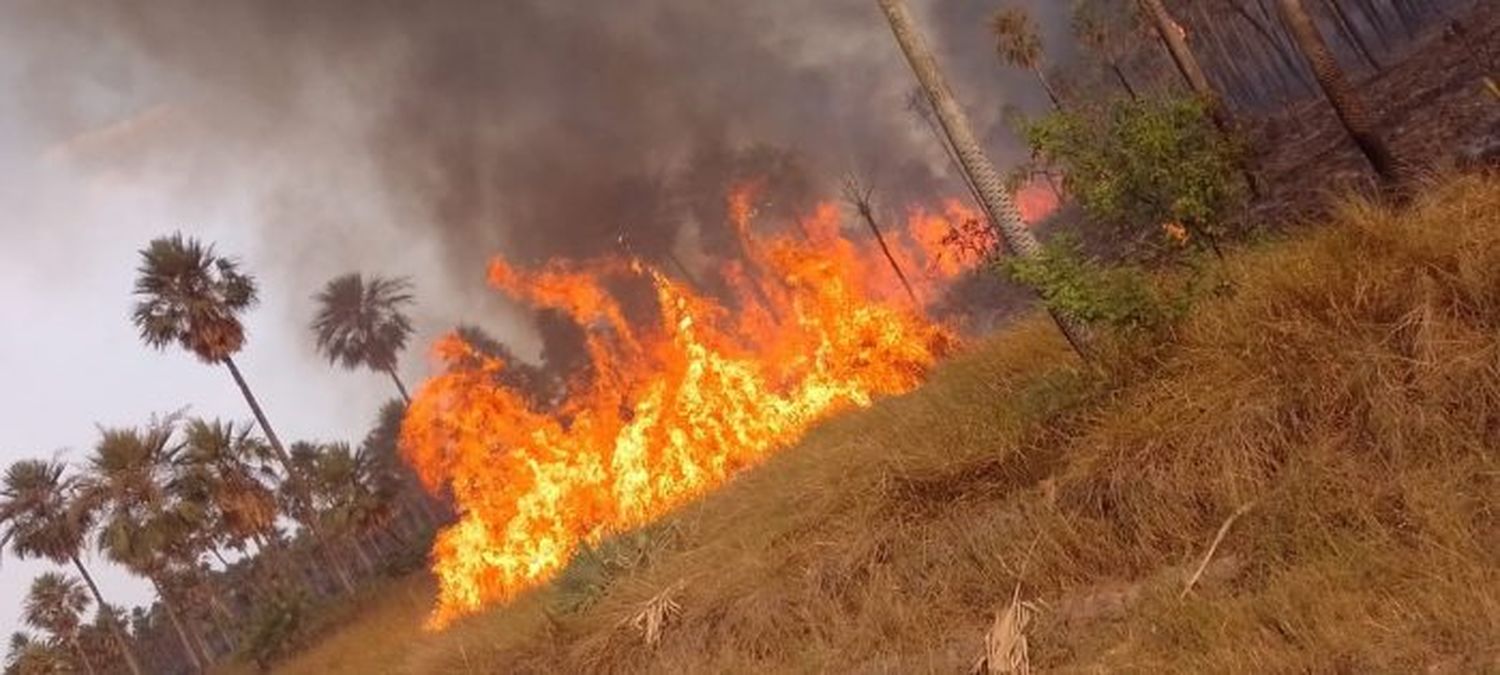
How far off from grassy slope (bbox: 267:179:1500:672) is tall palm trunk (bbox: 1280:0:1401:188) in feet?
24.4

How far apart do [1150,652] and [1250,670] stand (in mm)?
763

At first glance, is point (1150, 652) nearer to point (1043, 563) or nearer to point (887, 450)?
point (1043, 563)

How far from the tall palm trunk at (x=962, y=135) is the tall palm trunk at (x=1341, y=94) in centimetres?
817

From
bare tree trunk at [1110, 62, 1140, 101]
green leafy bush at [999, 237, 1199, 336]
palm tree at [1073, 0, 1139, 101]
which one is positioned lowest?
green leafy bush at [999, 237, 1199, 336]

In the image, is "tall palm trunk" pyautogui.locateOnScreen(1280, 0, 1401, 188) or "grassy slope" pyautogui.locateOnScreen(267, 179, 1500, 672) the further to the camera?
"tall palm trunk" pyautogui.locateOnScreen(1280, 0, 1401, 188)

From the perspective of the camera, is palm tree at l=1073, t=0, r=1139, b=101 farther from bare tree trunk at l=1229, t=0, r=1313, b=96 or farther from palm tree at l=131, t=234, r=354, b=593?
palm tree at l=131, t=234, r=354, b=593

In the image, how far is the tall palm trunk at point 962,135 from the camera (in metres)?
10.8

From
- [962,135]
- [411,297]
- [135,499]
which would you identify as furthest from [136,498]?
[962,135]

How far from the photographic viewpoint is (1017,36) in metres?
43.1

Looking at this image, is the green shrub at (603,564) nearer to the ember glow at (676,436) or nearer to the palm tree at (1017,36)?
the ember glow at (676,436)

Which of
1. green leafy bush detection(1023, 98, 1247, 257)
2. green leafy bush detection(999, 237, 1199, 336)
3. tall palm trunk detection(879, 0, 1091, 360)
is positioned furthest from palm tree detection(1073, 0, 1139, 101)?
green leafy bush detection(999, 237, 1199, 336)

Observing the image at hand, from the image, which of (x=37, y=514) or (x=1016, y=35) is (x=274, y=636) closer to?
(x=37, y=514)

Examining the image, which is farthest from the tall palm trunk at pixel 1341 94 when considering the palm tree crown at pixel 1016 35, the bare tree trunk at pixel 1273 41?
the palm tree crown at pixel 1016 35

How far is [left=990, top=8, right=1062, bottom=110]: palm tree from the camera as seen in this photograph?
4306cm
